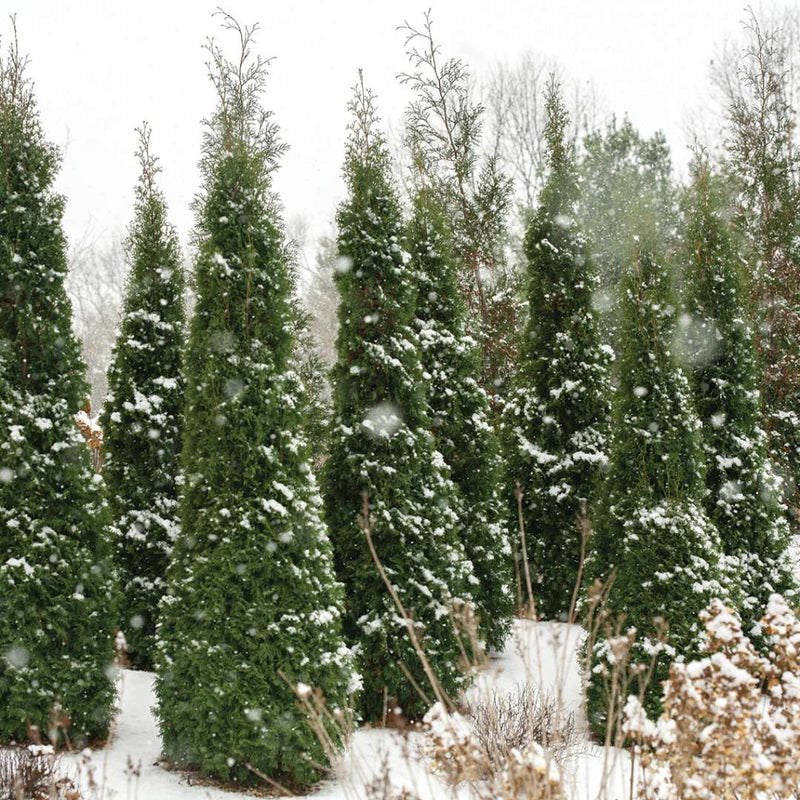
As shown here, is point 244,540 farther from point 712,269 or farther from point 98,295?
point 98,295

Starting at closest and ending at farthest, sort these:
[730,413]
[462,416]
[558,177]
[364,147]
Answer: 1. [364,147]
2. [730,413]
3. [462,416]
4. [558,177]

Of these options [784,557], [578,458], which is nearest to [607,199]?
[578,458]

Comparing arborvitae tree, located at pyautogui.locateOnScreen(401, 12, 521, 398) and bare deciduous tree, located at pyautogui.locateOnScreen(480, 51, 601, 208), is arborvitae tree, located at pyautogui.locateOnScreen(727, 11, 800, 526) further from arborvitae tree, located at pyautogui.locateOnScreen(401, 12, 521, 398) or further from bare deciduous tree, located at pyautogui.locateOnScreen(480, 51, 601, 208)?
bare deciduous tree, located at pyautogui.locateOnScreen(480, 51, 601, 208)

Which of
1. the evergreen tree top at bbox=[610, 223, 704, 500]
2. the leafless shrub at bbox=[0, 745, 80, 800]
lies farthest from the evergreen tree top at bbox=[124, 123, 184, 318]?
the leafless shrub at bbox=[0, 745, 80, 800]

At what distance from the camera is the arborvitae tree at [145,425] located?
9102mm

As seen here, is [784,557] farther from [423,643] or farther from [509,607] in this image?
[423,643]

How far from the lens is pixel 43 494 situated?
261 inches

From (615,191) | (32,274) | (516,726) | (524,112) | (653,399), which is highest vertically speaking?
(524,112)

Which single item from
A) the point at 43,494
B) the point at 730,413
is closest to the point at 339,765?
the point at 43,494

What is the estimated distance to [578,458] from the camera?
10.1m

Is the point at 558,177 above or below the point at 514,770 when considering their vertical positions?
above

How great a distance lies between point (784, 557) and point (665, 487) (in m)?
2.50

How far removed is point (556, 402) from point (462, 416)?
4.18 feet

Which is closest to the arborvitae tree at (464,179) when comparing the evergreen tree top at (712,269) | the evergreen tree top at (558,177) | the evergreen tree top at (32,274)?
the evergreen tree top at (558,177)
